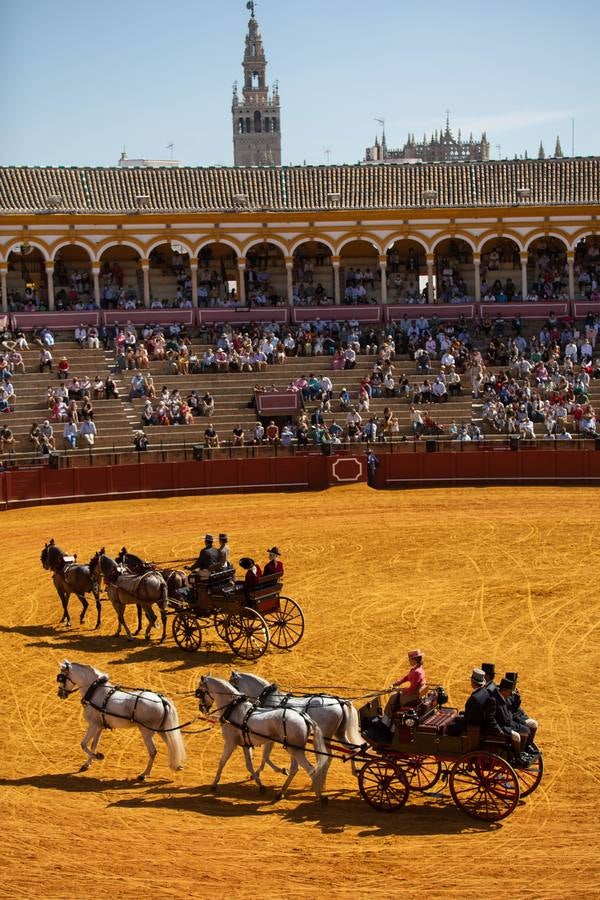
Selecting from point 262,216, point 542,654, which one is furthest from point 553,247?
point 542,654

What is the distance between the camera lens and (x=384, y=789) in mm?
13336

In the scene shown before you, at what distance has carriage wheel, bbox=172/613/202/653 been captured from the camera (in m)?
19.8

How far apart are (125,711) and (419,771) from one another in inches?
129

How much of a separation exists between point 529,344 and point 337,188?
9.99 metres

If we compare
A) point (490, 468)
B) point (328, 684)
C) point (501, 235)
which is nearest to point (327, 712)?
point (328, 684)

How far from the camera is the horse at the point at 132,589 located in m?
20.1

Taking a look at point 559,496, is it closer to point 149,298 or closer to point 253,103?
point 149,298

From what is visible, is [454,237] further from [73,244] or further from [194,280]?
[73,244]

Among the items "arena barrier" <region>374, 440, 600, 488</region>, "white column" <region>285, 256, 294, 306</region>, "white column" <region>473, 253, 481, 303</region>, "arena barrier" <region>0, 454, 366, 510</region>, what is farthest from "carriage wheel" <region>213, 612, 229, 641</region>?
"white column" <region>473, 253, 481, 303</region>

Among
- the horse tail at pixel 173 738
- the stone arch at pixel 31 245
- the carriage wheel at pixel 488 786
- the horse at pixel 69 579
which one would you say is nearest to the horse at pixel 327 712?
the horse tail at pixel 173 738

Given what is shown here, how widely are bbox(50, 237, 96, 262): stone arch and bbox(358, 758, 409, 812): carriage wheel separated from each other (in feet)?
119

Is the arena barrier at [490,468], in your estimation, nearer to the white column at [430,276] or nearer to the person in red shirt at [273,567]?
the white column at [430,276]

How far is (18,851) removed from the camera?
12.7 m

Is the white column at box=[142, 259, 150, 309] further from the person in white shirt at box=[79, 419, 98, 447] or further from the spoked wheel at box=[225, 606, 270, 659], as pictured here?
the spoked wheel at box=[225, 606, 270, 659]
